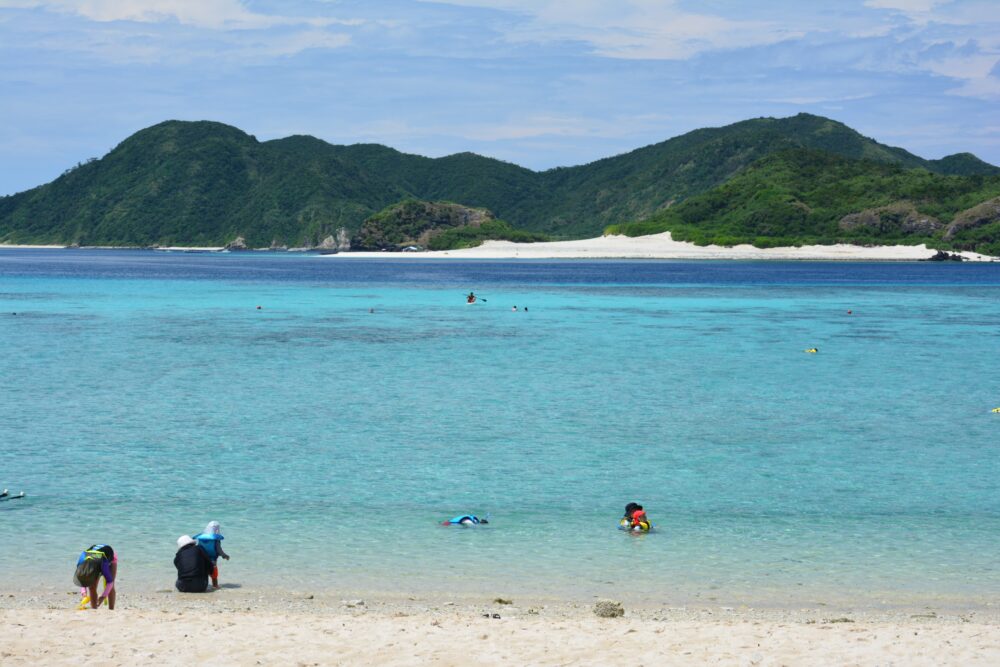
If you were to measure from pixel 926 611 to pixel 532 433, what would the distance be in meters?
17.9

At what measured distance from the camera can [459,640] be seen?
47.4ft

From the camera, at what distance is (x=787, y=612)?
16.7m

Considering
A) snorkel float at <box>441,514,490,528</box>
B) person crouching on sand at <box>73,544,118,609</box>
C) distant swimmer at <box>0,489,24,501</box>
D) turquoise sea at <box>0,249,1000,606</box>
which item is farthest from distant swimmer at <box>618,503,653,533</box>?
distant swimmer at <box>0,489,24,501</box>

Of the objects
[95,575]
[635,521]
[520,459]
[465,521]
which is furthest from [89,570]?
[520,459]

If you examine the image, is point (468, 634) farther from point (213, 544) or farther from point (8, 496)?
point (8, 496)

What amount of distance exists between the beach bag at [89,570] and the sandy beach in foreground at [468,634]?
49 cm

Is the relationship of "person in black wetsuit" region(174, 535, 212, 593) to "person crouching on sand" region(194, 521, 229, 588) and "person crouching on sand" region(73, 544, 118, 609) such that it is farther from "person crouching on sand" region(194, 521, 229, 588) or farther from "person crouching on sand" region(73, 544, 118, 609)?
"person crouching on sand" region(73, 544, 118, 609)

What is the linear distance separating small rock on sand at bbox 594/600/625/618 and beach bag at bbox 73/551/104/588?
25.3ft

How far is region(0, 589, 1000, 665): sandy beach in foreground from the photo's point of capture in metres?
13.6

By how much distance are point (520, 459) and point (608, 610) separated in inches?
535

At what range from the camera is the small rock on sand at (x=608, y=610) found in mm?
16047

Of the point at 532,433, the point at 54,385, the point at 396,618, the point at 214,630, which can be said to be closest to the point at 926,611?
the point at 396,618

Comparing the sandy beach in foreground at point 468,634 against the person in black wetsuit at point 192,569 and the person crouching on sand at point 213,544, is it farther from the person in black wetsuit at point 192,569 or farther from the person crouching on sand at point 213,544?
the person crouching on sand at point 213,544

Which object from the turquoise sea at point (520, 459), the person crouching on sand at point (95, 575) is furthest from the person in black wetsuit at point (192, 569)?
the person crouching on sand at point (95, 575)
